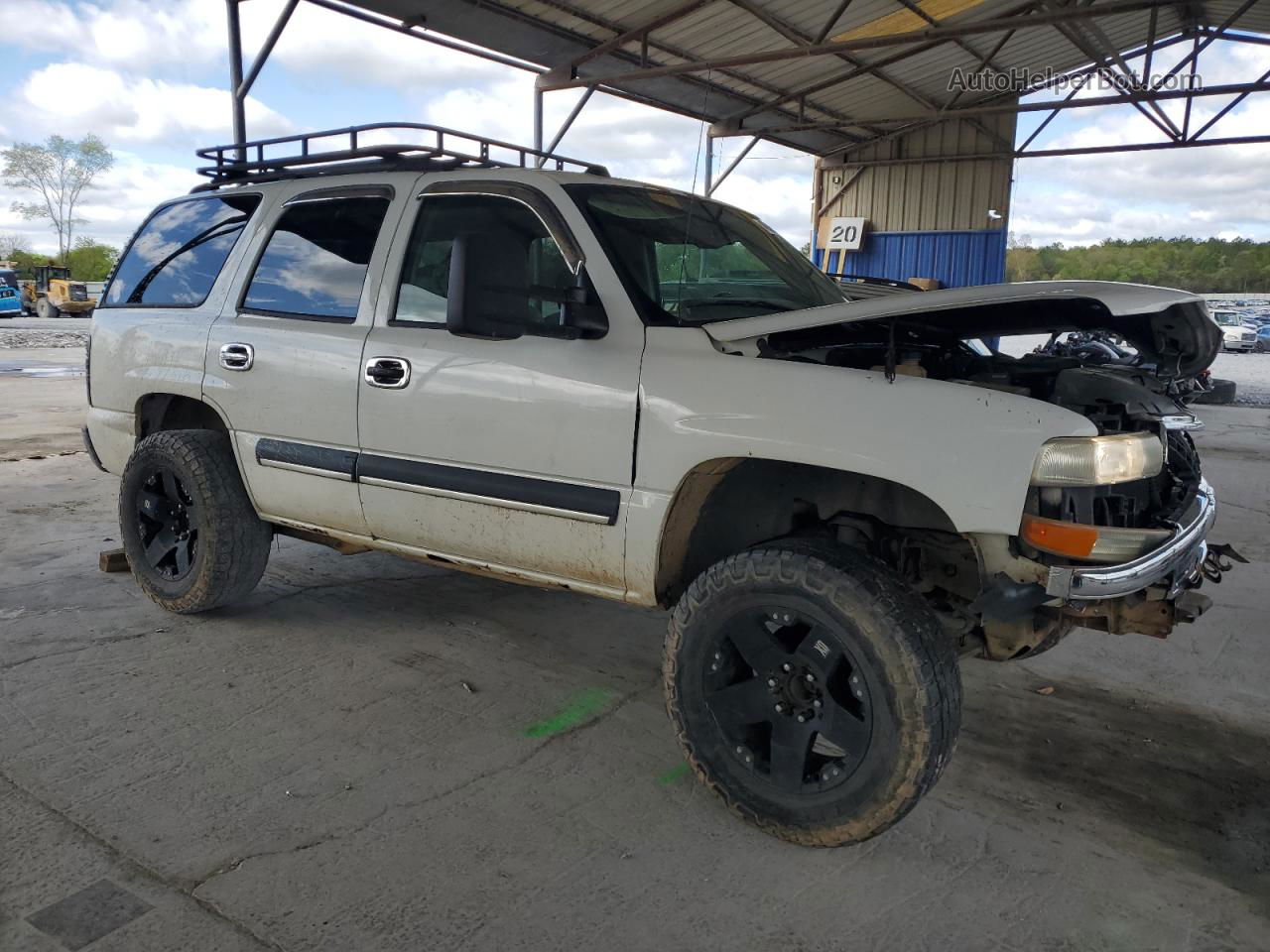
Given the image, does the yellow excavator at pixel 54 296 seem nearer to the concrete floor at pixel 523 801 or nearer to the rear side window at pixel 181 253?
the rear side window at pixel 181 253

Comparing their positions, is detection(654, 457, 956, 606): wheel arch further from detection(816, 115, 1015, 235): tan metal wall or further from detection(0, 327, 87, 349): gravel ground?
detection(0, 327, 87, 349): gravel ground

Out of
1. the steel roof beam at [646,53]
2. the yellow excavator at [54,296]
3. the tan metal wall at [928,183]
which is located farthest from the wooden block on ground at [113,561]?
the yellow excavator at [54,296]

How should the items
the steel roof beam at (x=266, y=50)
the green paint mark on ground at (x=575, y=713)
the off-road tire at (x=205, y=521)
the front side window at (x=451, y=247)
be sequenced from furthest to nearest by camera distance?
the steel roof beam at (x=266, y=50), the off-road tire at (x=205, y=521), the green paint mark on ground at (x=575, y=713), the front side window at (x=451, y=247)

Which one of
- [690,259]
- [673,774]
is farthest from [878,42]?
[673,774]

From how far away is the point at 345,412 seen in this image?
139 inches

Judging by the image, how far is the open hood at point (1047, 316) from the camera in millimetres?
2414

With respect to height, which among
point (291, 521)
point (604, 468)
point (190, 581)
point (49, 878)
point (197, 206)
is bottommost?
point (49, 878)

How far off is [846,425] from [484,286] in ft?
3.71

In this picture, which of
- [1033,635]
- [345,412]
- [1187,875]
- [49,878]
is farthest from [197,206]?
[1187,875]

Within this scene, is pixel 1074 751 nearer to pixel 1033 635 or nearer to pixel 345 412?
pixel 1033 635

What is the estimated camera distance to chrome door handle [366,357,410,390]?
11.0 ft

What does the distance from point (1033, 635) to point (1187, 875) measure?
73cm

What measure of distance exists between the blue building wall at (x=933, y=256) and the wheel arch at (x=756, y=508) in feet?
53.8

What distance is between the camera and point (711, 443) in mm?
2742
